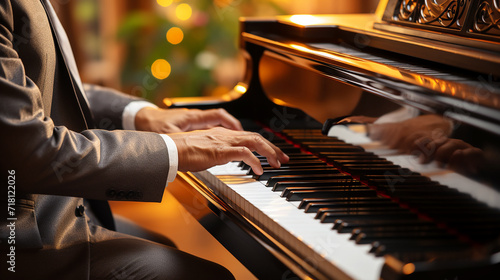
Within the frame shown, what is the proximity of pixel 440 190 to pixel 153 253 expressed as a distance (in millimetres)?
718

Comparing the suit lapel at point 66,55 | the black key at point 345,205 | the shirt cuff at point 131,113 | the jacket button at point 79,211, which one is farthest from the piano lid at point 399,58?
the jacket button at point 79,211

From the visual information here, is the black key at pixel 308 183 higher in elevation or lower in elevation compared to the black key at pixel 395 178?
lower

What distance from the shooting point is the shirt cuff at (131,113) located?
6.07 feet

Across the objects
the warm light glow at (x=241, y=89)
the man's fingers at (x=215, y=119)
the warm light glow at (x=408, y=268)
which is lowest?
the man's fingers at (x=215, y=119)

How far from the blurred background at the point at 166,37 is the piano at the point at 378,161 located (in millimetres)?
2214

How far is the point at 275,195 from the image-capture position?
1304 mm

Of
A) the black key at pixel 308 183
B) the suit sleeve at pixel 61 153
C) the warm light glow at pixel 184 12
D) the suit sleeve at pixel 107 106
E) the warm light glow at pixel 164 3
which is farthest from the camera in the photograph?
the warm light glow at pixel 164 3

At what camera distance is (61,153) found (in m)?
1.15

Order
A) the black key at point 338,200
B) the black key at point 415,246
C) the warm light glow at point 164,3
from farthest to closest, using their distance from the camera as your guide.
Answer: the warm light glow at point 164,3 → the black key at point 338,200 → the black key at point 415,246

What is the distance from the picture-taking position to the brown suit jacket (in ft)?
3.67

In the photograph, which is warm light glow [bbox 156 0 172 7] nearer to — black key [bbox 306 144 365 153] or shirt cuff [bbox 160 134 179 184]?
black key [bbox 306 144 365 153]

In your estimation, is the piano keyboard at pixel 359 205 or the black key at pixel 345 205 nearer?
the piano keyboard at pixel 359 205

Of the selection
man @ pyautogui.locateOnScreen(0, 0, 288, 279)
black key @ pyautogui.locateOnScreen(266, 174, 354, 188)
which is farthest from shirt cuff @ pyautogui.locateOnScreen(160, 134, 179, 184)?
black key @ pyautogui.locateOnScreen(266, 174, 354, 188)

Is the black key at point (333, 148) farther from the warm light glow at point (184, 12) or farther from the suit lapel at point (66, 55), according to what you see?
the warm light glow at point (184, 12)
